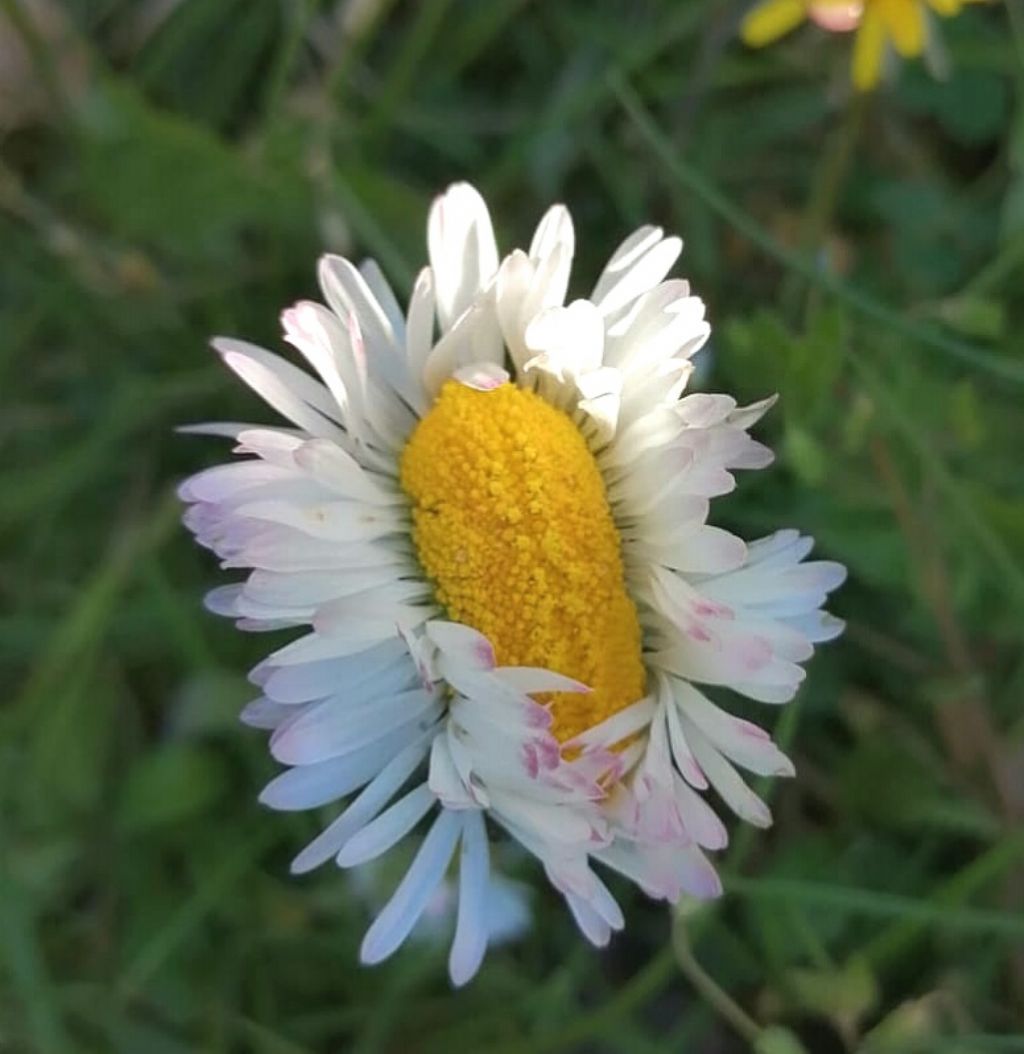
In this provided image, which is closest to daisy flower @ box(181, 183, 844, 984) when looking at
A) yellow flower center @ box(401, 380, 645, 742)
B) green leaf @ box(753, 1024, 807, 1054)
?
yellow flower center @ box(401, 380, 645, 742)

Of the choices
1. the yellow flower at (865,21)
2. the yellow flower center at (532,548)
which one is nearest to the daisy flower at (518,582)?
the yellow flower center at (532,548)

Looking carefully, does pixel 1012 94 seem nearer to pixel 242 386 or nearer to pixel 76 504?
pixel 242 386

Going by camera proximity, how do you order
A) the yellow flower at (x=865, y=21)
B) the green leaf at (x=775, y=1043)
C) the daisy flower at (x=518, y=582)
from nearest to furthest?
the daisy flower at (x=518, y=582)
the green leaf at (x=775, y=1043)
the yellow flower at (x=865, y=21)

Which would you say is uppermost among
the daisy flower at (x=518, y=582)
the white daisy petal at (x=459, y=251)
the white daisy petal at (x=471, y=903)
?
the white daisy petal at (x=459, y=251)

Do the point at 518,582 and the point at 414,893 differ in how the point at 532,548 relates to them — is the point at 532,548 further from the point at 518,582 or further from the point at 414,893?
the point at 414,893

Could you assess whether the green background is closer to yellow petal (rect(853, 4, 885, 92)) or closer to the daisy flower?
yellow petal (rect(853, 4, 885, 92))

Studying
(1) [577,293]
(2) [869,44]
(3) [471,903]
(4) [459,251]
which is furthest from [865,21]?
(3) [471,903]

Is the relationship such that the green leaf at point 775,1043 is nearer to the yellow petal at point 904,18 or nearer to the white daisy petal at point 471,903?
the white daisy petal at point 471,903
